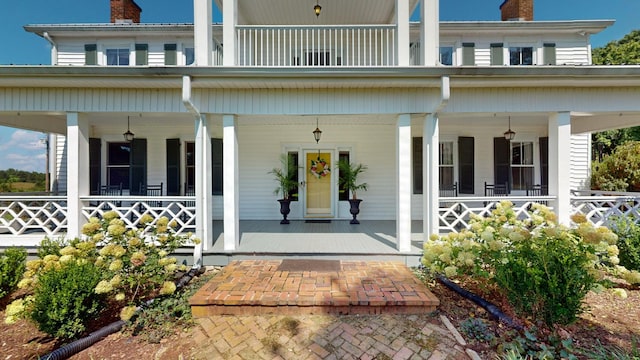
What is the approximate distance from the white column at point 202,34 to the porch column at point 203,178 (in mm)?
936

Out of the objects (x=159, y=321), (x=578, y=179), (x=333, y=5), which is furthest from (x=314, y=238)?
(x=578, y=179)

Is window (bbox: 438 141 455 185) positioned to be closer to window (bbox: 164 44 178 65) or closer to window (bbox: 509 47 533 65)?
window (bbox: 509 47 533 65)

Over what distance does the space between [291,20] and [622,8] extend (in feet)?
38.3

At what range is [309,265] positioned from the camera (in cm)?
444

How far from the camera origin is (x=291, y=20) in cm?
703

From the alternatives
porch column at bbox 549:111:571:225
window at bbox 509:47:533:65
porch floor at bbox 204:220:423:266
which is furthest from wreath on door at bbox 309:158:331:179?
window at bbox 509:47:533:65

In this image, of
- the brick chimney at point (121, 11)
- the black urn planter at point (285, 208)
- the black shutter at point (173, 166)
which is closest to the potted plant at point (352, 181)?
the black urn planter at point (285, 208)

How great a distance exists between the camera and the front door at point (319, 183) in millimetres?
7555

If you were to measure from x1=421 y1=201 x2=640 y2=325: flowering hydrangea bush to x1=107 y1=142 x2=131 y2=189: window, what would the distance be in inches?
327

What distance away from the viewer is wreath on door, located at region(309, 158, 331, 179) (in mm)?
7525

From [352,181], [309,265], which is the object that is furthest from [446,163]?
[309,265]

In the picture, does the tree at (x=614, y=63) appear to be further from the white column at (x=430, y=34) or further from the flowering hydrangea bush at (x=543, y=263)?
the flowering hydrangea bush at (x=543, y=263)

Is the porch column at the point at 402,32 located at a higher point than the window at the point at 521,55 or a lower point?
lower

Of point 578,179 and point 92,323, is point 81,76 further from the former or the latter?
point 578,179
